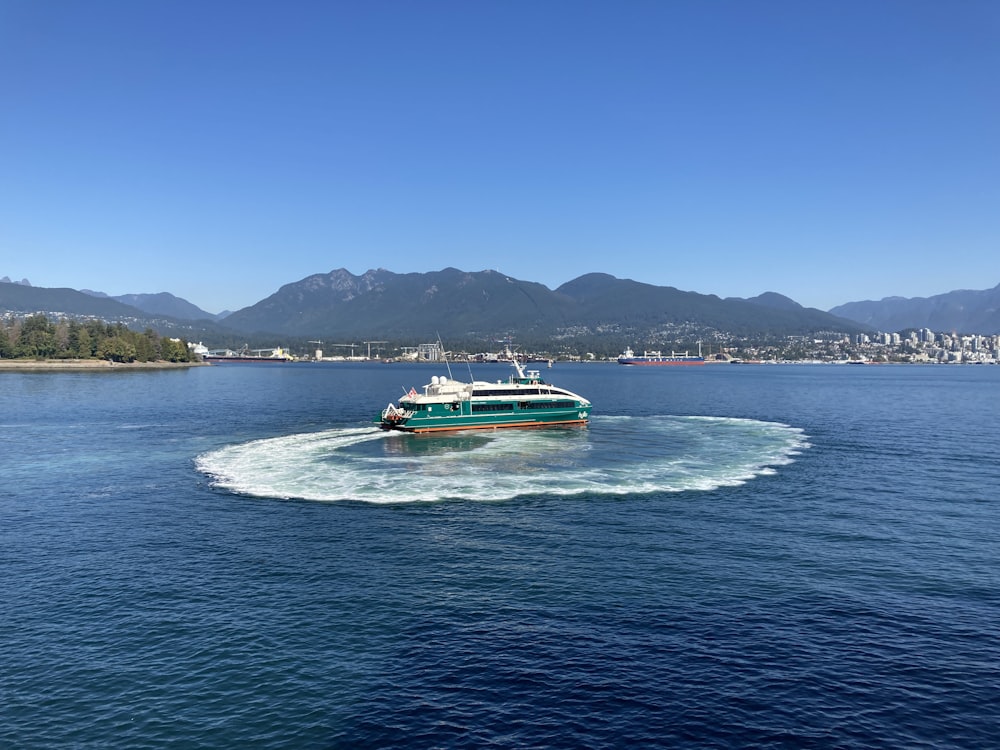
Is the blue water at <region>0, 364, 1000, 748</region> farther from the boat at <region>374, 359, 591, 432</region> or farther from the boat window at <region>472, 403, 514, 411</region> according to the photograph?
the boat window at <region>472, 403, 514, 411</region>

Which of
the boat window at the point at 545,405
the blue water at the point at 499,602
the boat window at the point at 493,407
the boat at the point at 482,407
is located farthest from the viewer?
the boat window at the point at 545,405

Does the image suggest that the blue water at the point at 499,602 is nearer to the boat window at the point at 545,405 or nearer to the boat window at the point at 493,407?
the boat window at the point at 493,407

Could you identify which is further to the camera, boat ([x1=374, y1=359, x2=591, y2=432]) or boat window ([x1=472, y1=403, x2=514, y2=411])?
boat window ([x1=472, y1=403, x2=514, y2=411])

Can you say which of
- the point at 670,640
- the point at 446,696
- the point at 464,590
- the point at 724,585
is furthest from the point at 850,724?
the point at 464,590

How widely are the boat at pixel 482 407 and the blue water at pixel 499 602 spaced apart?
80.5 ft

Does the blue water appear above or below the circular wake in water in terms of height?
below

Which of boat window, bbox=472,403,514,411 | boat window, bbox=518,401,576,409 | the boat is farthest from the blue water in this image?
boat window, bbox=518,401,576,409

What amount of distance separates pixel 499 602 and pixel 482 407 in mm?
70336

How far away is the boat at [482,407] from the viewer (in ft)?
324

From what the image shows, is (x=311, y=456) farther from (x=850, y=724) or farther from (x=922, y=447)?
(x=922, y=447)

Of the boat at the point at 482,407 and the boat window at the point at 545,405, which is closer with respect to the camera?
the boat at the point at 482,407

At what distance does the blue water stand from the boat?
24533 mm

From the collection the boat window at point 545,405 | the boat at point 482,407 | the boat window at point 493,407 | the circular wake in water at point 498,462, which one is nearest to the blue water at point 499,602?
the circular wake in water at point 498,462

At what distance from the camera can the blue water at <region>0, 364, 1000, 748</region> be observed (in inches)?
951
